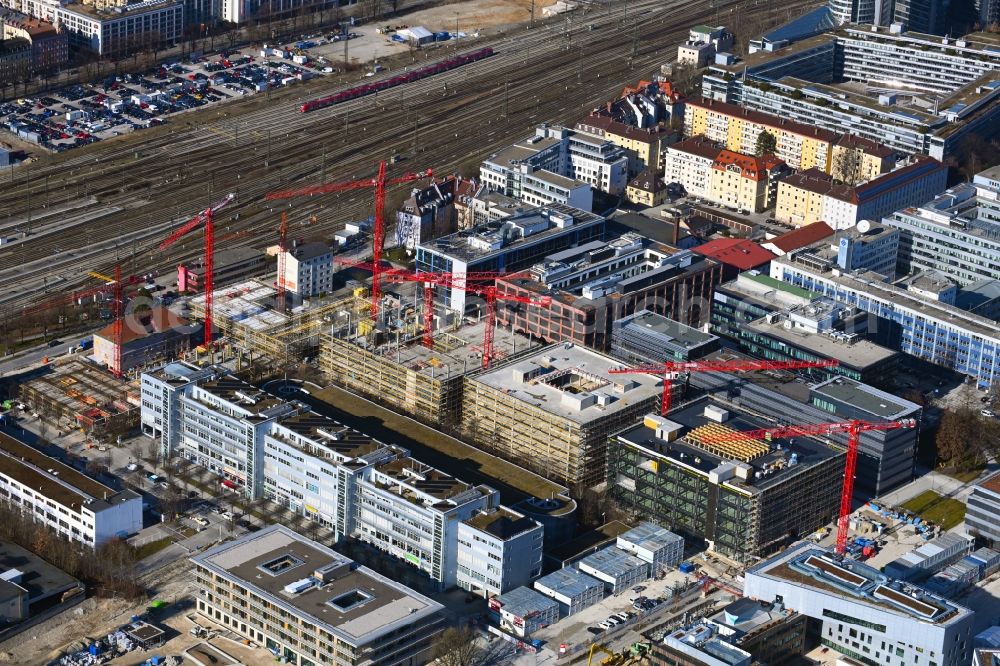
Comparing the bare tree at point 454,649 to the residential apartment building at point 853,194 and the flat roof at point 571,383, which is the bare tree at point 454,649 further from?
the residential apartment building at point 853,194

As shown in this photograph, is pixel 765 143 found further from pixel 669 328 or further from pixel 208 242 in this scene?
pixel 208 242

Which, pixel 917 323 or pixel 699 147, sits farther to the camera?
pixel 699 147

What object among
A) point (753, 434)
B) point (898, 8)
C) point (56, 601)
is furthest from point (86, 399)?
point (898, 8)

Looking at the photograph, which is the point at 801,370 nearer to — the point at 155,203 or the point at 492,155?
the point at 492,155

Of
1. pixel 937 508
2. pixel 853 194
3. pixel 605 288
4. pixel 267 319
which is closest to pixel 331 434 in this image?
pixel 267 319

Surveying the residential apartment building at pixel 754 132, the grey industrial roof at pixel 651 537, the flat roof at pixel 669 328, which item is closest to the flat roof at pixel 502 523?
the grey industrial roof at pixel 651 537
